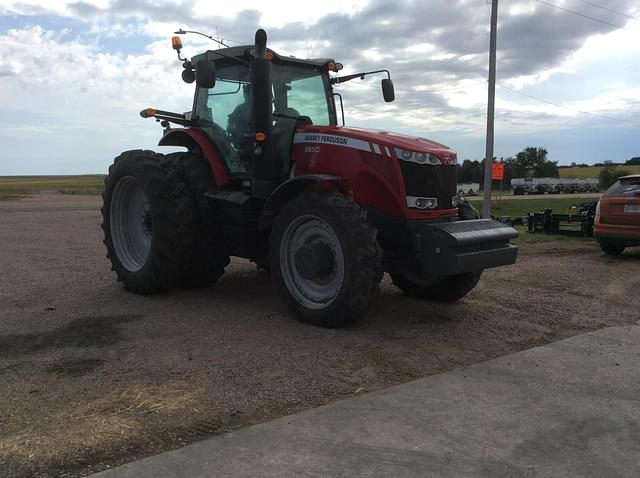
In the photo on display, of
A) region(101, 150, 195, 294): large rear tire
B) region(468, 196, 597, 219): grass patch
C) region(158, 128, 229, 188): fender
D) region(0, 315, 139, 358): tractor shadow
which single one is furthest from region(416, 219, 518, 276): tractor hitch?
region(468, 196, 597, 219): grass patch

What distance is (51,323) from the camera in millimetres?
5961

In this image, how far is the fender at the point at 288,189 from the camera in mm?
5863

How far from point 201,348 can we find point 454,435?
241cm

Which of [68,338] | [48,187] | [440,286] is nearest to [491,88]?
[440,286]

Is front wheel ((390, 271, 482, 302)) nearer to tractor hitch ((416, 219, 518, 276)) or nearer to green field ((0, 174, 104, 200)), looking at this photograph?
tractor hitch ((416, 219, 518, 276))

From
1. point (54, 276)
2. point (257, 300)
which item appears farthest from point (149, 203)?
point (54, 276)

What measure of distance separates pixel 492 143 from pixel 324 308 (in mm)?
13406

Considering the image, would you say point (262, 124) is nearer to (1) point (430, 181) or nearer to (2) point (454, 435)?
(1) point (430, 181)

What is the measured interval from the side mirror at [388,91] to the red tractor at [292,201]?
0.05 feet

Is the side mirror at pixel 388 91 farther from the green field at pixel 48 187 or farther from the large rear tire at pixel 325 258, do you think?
the green field at pixel 48 187

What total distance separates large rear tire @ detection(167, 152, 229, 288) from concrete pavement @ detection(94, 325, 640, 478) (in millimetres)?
3591

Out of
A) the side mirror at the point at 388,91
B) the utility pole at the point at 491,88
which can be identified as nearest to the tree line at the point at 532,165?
the utility pole at the point at 491,88

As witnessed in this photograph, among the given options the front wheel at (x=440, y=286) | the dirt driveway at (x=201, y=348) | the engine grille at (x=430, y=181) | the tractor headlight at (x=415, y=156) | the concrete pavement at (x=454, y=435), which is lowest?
the concrete pavement at (x=454, y=435)

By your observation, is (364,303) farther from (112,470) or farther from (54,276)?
(54,276)
